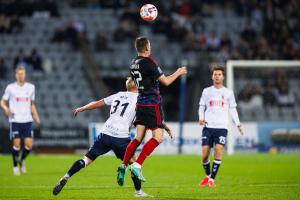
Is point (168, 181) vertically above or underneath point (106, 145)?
underneath

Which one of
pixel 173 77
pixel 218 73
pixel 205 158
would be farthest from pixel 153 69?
pixel 205 158

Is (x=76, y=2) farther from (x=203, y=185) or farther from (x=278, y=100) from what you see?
(x=203, y=185)

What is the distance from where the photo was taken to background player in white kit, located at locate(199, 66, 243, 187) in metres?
14.6

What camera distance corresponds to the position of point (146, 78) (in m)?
11.8

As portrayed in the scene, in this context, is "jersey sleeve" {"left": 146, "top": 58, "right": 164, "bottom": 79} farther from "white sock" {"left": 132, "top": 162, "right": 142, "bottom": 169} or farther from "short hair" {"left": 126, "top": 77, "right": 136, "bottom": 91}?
"white sock" {"left": 132, "top": 162, "right": 142, "bottom": 169}

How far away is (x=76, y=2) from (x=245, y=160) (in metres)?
14.4

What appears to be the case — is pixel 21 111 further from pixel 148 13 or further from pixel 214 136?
pixel 148 13

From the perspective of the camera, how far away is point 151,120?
11781mm

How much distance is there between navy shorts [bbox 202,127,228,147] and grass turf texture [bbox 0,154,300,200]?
2.72 feet

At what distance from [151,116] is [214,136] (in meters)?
3.19

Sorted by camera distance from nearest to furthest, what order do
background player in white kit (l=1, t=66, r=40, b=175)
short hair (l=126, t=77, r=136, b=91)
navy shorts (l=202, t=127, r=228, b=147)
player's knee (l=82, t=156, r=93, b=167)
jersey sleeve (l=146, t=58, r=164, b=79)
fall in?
jersey sleeve (l=146, t=58, r=164, b=79) → player's knee (l=82, t=156, r=93, b=167) → short hair (l=126, t=77, r=136, b=91) → navy shorts (l=202, t=127, r=228, b=147) → background player in white kit (l=1, t=66, r=40, b=175)

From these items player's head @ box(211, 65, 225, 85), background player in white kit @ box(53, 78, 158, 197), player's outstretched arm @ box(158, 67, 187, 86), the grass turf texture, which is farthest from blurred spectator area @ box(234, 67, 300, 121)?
player's outstretched arm @ box(158, 67, 187, 86)

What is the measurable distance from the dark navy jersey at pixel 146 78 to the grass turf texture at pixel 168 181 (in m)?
1.56

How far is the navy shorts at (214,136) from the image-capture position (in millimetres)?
14578
